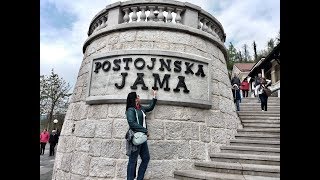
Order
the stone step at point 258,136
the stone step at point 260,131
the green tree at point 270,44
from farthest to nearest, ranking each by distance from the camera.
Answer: the green tree at point 270,44, the stone step at point 260,131, the stone step at point 258,136

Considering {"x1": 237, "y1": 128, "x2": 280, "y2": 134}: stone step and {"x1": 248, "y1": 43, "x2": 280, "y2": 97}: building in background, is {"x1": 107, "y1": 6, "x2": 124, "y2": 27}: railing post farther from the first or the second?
{"x1": 248, "y1": 43, "x2": 280, "y2": 97}: building in background

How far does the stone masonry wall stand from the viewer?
603cm

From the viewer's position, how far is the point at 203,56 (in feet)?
24.2

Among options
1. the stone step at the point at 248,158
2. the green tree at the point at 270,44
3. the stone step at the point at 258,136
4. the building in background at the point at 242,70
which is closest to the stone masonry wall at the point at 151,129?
the stone step at the point at 258,136

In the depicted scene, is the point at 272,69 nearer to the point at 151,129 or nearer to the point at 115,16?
the point at 115,16

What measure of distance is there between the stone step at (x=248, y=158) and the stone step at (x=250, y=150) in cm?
39

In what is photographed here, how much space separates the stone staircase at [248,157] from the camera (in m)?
5.25

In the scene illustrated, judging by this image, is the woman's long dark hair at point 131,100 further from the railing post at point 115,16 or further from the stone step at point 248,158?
the railing post at point 115,16
